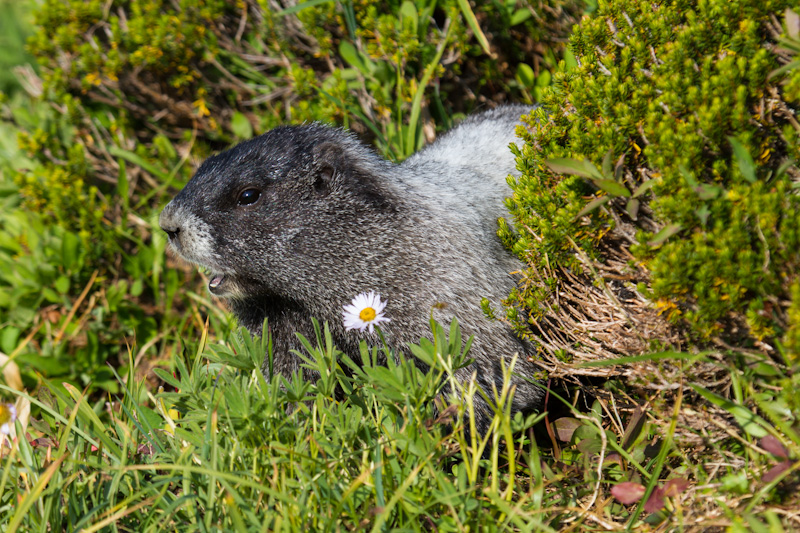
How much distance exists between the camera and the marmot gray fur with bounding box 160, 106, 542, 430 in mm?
3457

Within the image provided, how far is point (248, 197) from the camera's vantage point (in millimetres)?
3566

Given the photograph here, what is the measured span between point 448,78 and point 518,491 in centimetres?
367

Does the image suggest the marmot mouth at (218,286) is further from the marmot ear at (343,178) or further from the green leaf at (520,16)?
the green leaf at (520,16)

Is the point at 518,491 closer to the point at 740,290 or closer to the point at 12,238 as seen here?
the point at 740,290

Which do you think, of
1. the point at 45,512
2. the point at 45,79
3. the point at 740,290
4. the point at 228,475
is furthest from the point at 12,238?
the point at 740,290

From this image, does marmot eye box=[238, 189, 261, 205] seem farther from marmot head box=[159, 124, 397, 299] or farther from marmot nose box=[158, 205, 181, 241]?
marmot nose box=[158, 205, 181, 241]

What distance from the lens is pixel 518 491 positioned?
301 centimetres

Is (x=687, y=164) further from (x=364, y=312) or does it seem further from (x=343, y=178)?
(x=343, y=178)

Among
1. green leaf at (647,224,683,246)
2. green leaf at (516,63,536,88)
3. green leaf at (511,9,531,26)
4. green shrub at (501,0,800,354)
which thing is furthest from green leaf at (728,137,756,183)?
green leaf at (511,9,531,26)

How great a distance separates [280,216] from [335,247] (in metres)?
0.33

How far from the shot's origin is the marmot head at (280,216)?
11.3 ft

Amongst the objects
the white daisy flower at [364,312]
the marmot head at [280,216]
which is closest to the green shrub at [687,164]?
the white daisy flower at [364,312]

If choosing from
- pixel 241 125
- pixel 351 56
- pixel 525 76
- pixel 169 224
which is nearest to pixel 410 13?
pixel 351 56

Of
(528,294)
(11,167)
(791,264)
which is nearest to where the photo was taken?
(791,264)
